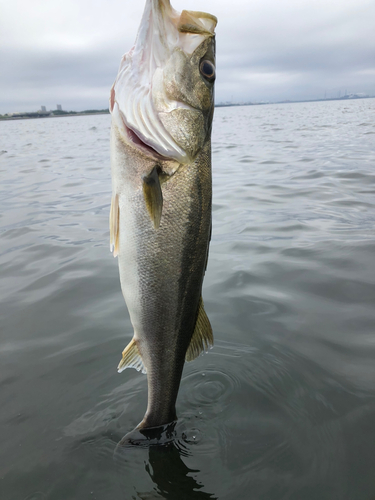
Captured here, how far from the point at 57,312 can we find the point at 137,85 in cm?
301

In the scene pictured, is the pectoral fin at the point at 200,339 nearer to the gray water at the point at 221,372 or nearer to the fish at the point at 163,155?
the fish at the point at 163,155

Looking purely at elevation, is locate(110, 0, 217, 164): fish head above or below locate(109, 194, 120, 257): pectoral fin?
above

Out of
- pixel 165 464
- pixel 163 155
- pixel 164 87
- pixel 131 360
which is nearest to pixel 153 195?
pixel 163 155

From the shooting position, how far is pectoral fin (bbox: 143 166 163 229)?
2.02 m

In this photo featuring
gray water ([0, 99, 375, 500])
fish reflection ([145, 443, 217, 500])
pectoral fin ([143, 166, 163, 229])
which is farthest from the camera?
gray water ([0, 99, 375, 500])

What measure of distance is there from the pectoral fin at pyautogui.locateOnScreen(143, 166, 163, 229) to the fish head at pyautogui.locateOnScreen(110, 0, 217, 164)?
15 centimetres

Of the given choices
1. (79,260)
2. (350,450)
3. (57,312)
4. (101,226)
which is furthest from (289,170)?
(350,450)

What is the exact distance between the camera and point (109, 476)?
247cm

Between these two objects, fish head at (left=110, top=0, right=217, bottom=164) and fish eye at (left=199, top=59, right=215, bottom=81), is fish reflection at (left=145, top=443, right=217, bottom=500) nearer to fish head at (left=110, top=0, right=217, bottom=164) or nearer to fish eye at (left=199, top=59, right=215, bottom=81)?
fish head at (left=110, top=0, right=217, bottom=164)

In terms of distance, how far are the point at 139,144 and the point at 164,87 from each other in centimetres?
34

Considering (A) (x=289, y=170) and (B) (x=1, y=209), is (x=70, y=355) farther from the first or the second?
(A) (x=289, y=170)

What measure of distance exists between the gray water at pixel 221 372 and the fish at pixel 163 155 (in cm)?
113

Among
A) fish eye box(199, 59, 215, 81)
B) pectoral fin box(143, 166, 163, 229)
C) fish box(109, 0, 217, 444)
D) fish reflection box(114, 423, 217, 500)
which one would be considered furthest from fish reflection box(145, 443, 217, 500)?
fish eye box(199, 59, 215, 81)

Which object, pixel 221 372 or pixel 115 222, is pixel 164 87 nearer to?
pixel 115 222
